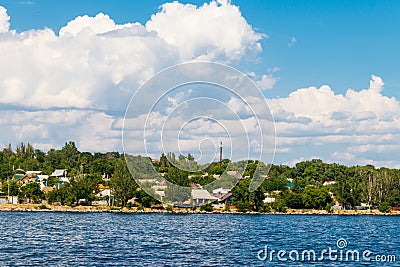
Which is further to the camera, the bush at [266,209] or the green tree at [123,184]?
the bush at [266,209]

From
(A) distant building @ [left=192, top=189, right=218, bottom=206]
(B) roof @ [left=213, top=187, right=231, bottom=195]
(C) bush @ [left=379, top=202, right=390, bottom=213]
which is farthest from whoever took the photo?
(C) bush @ [left=379, top=202, right=390, bottom=213]

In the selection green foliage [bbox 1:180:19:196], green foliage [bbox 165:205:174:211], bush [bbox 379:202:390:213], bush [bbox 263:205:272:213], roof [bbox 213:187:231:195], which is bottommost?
green foliage [bbox 165:205:174:211]

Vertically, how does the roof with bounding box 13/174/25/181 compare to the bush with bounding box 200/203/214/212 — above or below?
above

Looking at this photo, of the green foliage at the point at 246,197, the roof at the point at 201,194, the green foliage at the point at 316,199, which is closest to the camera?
the green foliage at the point at 246,197

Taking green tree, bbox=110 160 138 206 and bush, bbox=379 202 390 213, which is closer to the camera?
green tree, bbox=110 160 138 206

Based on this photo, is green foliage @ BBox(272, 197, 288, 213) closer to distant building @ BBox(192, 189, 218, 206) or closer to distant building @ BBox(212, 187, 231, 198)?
distant building @ BBox(212, 187, 231, 198)

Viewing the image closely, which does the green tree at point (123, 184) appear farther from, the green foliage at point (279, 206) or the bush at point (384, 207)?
the bush at point (384, 207)

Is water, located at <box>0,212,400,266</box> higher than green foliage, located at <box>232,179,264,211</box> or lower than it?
lower

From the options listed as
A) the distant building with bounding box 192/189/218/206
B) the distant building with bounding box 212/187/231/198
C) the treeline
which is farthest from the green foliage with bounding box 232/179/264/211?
the distant building with bounding box 192/189/218/206

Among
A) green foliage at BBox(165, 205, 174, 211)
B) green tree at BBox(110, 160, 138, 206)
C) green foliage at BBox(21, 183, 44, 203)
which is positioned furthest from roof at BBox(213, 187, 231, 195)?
green foliage at BBox(21, 183, 44, 203)

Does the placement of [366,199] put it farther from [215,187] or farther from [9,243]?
[9,243]

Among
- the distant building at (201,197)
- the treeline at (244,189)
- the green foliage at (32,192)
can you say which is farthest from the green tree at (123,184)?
the green foliage at (32,192)

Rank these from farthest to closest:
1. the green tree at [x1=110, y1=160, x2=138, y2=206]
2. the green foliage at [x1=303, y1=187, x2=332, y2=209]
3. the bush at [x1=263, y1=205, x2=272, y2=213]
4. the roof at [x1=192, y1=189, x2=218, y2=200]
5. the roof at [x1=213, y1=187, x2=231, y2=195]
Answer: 1. the green foliage at [x1=303, y1=187, x2=332, y2=209]
2. the roof at [x1=213, y1=187, x2=231, y2=195]
3. the roof at [x1=192, y1=189, x2=218, y2=200]
4. the bush at [x1=263, y1=205, x2=272, y2=213]
5. the green tree at [x1=110, y1=160, x2=138, y2=206]

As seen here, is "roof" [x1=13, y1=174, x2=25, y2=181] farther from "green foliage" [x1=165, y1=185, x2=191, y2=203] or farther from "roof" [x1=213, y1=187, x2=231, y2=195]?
"green foliage" [x1=165, y1=185, x2=191, y2=203]
